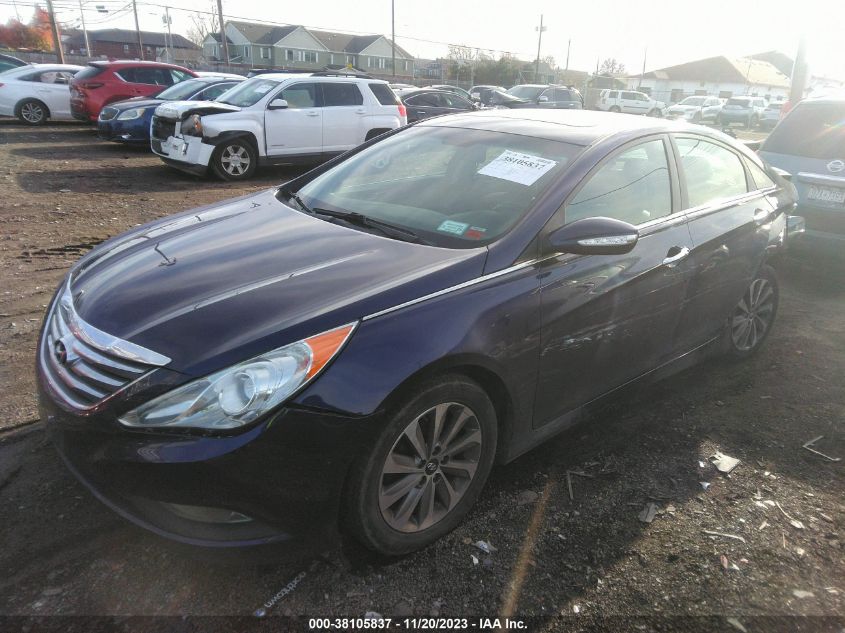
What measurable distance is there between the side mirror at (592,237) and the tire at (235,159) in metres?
8.51

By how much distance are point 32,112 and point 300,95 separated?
985 centimetres

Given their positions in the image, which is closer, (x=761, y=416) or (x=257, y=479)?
(x=257, y=479)

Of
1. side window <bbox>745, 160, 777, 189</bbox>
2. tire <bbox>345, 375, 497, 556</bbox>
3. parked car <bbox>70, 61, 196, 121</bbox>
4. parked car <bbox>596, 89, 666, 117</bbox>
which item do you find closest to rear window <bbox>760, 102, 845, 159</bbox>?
side window <bbox>745, 160, 777, 189</bbox>

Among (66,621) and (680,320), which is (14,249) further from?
(680,320)

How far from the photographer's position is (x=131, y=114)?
480 inches

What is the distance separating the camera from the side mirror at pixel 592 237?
2580 millimetres

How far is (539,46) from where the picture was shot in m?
54.8

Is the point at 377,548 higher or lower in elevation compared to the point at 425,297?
lower

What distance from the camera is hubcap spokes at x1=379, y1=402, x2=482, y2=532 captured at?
226 centimetres

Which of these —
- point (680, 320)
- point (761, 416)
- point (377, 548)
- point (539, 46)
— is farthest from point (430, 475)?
point (539, 46)

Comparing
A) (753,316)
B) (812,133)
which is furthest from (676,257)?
(812,133)

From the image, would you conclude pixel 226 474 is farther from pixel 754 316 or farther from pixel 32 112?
pixel 32 112

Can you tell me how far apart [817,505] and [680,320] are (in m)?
1.09

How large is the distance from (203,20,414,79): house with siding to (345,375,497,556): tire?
7051cm
